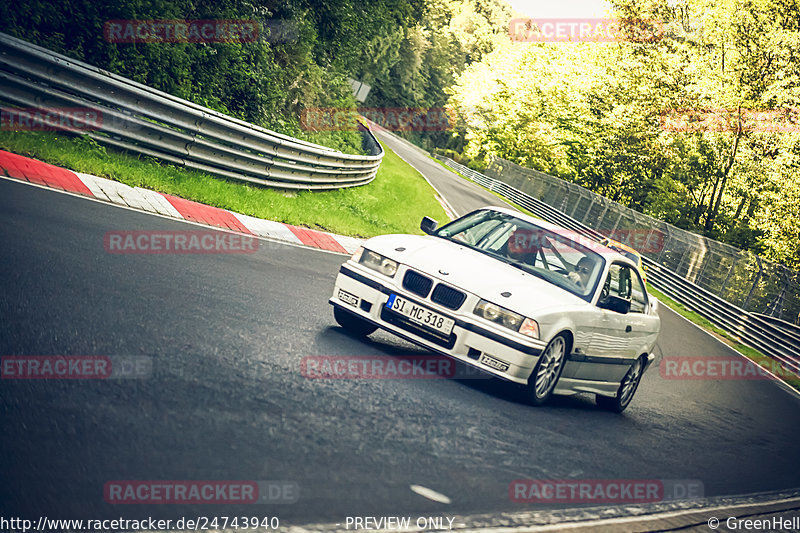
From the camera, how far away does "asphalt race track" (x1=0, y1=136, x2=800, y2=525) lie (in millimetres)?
4020

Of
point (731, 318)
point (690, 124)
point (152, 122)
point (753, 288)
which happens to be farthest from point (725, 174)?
point (152, 122)

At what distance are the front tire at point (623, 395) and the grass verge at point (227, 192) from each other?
725 centimetres

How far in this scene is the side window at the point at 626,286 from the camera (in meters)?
8.67

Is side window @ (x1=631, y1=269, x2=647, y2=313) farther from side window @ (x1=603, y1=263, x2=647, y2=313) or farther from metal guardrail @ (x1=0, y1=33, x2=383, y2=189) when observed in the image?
metal guardrail @ (x1=0, y1=33, x2=383, y2=189)

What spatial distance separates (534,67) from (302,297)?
65.6 meters

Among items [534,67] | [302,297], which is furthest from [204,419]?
[534,67]

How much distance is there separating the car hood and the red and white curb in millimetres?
4883

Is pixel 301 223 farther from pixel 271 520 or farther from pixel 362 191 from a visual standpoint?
pixel 271 520
